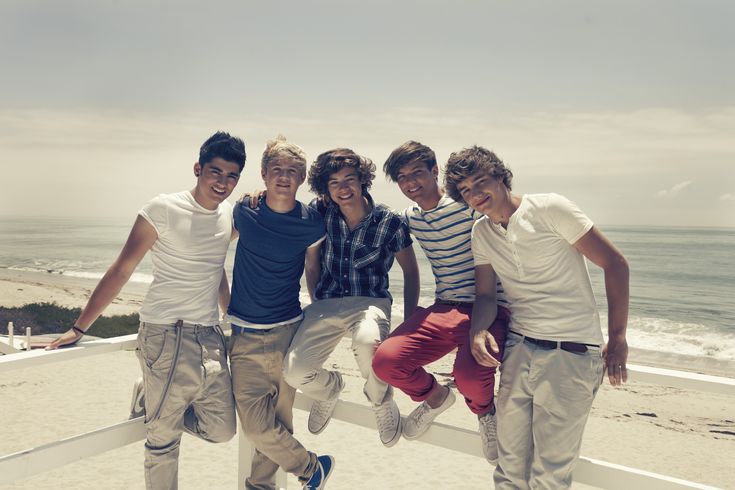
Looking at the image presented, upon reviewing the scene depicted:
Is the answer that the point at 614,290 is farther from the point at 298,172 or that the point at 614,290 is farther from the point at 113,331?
the point at 113,331

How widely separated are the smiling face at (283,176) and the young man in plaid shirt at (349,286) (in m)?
0.14

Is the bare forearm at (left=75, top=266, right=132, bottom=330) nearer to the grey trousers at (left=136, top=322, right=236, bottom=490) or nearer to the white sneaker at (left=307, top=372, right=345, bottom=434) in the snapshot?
the grey trousers at (left=136, top=322, right=236, bottom=490)

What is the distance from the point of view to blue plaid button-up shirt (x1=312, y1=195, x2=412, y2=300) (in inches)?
116

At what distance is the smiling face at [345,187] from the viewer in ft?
9.62

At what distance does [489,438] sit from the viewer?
2.45 m

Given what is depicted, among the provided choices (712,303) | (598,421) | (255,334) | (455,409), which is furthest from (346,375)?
(712,303)

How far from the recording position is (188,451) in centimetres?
536

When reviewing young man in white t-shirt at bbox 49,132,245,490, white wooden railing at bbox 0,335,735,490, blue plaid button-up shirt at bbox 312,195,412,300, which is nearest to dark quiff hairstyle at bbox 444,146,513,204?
blue plaid button-up shirt at bbox 312,195,412,300

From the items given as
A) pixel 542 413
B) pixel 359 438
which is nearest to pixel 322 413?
pixel 542 413

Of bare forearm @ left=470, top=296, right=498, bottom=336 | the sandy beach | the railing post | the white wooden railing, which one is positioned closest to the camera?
the white wooden railing

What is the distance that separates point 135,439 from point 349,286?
1184 mm

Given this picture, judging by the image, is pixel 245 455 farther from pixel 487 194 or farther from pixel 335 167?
pixel 487 194

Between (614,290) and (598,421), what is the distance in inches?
323

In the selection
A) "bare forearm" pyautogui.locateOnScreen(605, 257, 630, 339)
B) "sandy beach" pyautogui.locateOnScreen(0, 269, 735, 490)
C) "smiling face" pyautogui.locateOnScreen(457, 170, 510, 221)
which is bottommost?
"sandy beach" pyautogui.locateOnScreen(0, 269, 735, 490)
